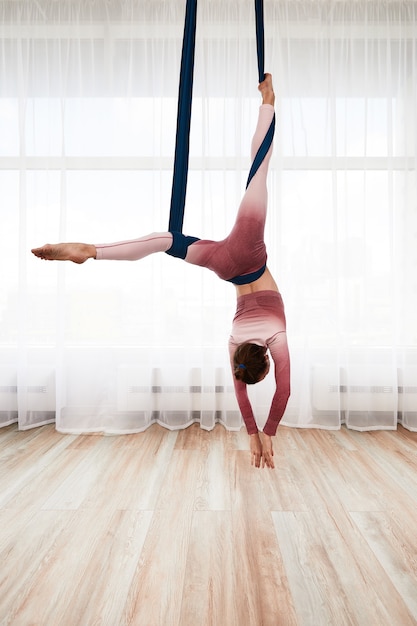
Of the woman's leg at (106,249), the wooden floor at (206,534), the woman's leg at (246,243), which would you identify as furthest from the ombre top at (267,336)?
the wooden floor at (206,534)

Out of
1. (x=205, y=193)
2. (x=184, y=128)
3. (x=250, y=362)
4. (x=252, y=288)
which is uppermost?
(x=205, y=193)

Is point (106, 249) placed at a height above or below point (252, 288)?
→ above

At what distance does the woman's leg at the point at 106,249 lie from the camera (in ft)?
5.24

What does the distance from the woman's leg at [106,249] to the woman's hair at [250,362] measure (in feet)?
1.59

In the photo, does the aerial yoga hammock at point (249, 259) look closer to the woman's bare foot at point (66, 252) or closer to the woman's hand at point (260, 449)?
the woman's hand at point (260, 449)

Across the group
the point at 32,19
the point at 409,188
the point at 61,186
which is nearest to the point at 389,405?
the point at 409,188

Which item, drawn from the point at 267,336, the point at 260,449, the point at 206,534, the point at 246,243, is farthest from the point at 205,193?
the point at 206,534

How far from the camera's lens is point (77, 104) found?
3879mm

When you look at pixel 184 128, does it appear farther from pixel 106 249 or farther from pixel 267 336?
pixel 267 336

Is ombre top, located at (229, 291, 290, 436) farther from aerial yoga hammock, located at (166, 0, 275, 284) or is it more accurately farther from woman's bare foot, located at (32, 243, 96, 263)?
woman's bare foot, located at (32, 243, 96, 263)

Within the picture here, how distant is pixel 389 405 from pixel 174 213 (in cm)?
284

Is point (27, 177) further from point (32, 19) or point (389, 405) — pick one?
point (389, 405)

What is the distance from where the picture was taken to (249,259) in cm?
192

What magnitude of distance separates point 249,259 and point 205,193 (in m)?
2.09
